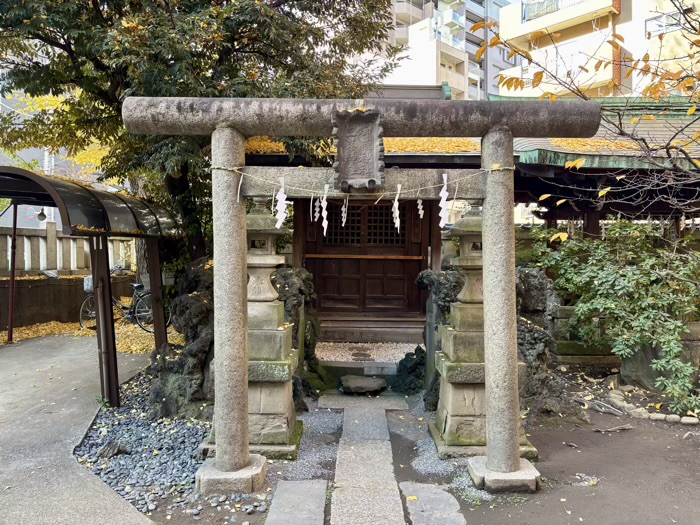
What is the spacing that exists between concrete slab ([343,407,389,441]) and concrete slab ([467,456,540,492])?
1.39 m

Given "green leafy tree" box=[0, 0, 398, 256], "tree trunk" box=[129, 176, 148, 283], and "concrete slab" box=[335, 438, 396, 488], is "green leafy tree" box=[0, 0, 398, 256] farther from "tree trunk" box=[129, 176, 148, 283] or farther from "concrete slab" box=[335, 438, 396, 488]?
"concrete slab" box=[335, 438, 396, 488]

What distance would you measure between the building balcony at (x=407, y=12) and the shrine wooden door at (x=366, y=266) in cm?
3631

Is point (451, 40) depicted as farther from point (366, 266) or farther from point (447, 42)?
A: point (366, 266)

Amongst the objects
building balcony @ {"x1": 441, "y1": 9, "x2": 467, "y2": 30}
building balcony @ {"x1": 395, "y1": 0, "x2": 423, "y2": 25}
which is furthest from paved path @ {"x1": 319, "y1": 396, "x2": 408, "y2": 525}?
building balcony @ {"x1": 395, "y1": 0, "x2": 423, "y2": 25}

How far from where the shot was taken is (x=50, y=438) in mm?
5297

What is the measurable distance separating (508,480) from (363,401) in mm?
2960

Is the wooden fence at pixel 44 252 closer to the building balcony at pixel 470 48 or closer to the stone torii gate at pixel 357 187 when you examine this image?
the stone torii gate at pixel 357 187

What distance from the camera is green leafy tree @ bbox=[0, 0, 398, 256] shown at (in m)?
6.41

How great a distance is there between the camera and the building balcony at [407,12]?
41531mm

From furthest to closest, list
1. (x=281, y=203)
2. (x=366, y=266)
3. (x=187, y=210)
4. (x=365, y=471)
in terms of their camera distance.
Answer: (x=366, y=266)
(x=187, y=210)
(x=365, y=471)
(x=281, y=203)

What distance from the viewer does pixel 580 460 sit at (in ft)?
15.9

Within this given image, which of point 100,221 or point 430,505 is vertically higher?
point 100,221

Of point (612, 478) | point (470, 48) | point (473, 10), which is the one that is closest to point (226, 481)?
point (612, 478)

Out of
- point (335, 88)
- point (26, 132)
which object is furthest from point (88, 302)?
point (335, 88)
